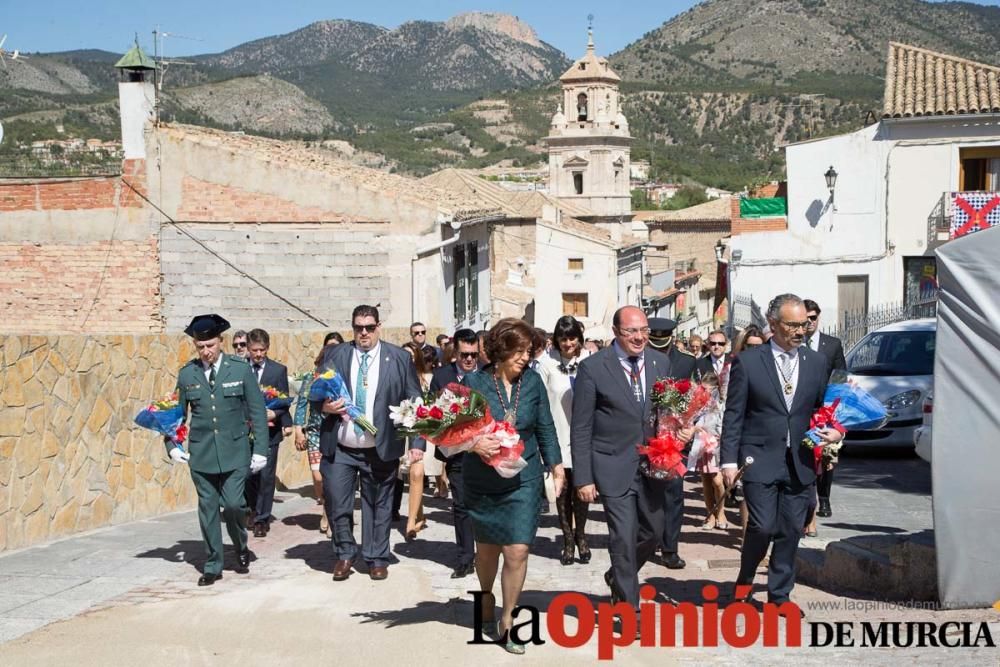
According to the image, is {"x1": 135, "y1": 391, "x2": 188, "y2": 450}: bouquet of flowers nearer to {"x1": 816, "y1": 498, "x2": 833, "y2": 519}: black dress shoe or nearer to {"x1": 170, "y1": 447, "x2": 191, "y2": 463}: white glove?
{"x1": 170, "y1": 447, "x2": 191, "y2": 463}: white glove

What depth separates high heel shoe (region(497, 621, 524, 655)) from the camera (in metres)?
6.69

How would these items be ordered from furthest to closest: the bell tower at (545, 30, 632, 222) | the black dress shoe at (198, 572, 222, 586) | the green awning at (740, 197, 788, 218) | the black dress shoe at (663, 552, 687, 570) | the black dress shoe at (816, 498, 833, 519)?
1. the bell tower at (545, 30, 632, 222)
2. the green awning at (740, 197, 788, 218)
3. the black dress shoe at (816, 498, 833, 519)
4. the black dress shoe at (663, 552, 687, 570)
5. the black dress shoe at (198, 572, 222, 586)

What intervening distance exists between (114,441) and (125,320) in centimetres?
1336

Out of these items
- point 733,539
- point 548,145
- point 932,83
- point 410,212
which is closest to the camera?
point 733,539

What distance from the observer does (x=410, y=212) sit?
2330 cm

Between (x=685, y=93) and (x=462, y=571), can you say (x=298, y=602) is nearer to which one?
(x=462, y=571)

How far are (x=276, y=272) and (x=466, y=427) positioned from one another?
57.1ft

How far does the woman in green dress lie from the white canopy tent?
2244 mm

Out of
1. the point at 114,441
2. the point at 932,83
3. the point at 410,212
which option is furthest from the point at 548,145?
the point at 114,441

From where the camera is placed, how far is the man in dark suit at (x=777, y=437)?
281 inches

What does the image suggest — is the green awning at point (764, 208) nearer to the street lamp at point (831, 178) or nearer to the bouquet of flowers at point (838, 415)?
the street lamp at point (831, 178)

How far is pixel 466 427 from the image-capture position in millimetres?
6672

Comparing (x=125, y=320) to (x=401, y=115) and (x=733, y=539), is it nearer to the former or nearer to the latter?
(x=733, y=539)

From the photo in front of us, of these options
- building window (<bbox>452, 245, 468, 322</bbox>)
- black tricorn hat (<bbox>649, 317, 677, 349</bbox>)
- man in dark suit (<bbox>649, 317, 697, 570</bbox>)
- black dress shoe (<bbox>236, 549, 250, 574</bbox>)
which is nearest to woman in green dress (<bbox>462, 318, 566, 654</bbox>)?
man in dark suit (<bbox>649, 317, 697, 570</bbox>)
